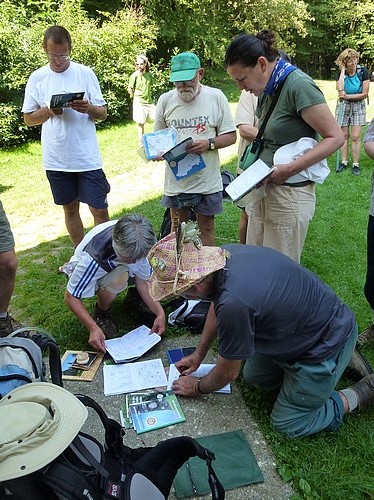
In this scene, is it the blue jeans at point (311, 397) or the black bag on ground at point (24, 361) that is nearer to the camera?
the black bag on ground at point (24, 361)

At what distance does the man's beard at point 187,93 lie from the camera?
3.33 meters

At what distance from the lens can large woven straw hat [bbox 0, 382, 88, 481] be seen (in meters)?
1.27

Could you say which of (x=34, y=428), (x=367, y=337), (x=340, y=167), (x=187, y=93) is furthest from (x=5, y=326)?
(x=340, y=167)

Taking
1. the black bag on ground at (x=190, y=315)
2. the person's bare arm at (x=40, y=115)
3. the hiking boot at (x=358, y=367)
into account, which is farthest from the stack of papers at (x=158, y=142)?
the hiking boot at (x=358, y=367)

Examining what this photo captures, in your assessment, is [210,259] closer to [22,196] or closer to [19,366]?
[19,366]

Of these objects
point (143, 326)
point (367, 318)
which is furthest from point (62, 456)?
point (367, 318)

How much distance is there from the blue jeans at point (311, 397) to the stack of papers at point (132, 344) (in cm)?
89

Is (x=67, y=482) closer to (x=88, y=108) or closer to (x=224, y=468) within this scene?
(x=224, y=468)

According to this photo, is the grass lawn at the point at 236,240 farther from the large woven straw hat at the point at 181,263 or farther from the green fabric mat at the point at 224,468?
the large woven straw hat at the point at 181,263

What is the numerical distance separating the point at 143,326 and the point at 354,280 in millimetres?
1829

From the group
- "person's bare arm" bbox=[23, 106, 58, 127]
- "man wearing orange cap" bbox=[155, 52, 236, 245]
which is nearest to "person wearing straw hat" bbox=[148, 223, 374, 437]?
"man wearing orange cap" bbox=[155, 52, 236, 245]

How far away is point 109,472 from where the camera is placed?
5.17ft

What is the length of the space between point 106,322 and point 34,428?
1.74m

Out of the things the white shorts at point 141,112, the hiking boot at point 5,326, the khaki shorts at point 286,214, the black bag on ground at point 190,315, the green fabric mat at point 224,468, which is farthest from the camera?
the white shorts at point 141,112
